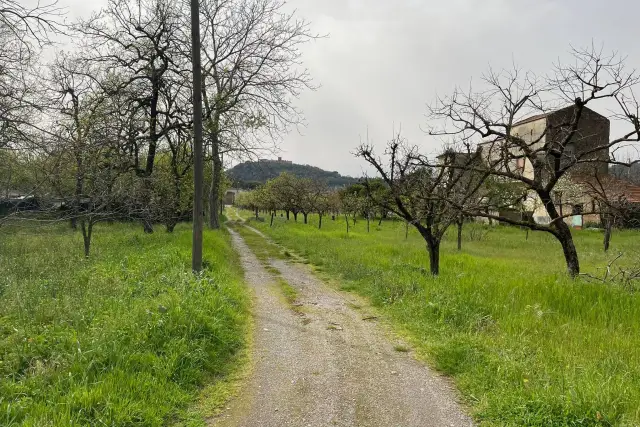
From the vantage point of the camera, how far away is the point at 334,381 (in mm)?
4320

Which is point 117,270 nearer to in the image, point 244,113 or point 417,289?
point 417,289

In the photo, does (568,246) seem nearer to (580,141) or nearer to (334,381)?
(580,141)

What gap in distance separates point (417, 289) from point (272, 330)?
3.35m

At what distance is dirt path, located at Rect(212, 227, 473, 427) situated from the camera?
3588 millimetres

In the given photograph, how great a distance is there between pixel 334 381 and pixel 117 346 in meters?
2.43

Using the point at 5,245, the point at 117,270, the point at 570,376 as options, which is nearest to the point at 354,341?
the point at 570,376

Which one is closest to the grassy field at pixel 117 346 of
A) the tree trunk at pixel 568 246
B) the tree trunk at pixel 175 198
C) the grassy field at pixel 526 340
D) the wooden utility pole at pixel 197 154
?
the wooden utility pole at pixel 197 154

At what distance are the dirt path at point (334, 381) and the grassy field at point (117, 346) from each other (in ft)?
1.28

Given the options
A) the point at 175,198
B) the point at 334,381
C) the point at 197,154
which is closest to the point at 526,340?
the point at 334,381

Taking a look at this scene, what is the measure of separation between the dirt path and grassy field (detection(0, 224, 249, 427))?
39 cm

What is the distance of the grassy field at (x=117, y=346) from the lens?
3.41 meters

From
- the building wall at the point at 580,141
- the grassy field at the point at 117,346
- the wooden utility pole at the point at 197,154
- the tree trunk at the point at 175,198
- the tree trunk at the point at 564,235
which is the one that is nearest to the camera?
the grassy field at the point at 117,346

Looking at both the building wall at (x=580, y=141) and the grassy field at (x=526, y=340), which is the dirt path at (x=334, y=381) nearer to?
the grassy field at (x=526, y=340)

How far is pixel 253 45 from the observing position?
1933 cm
